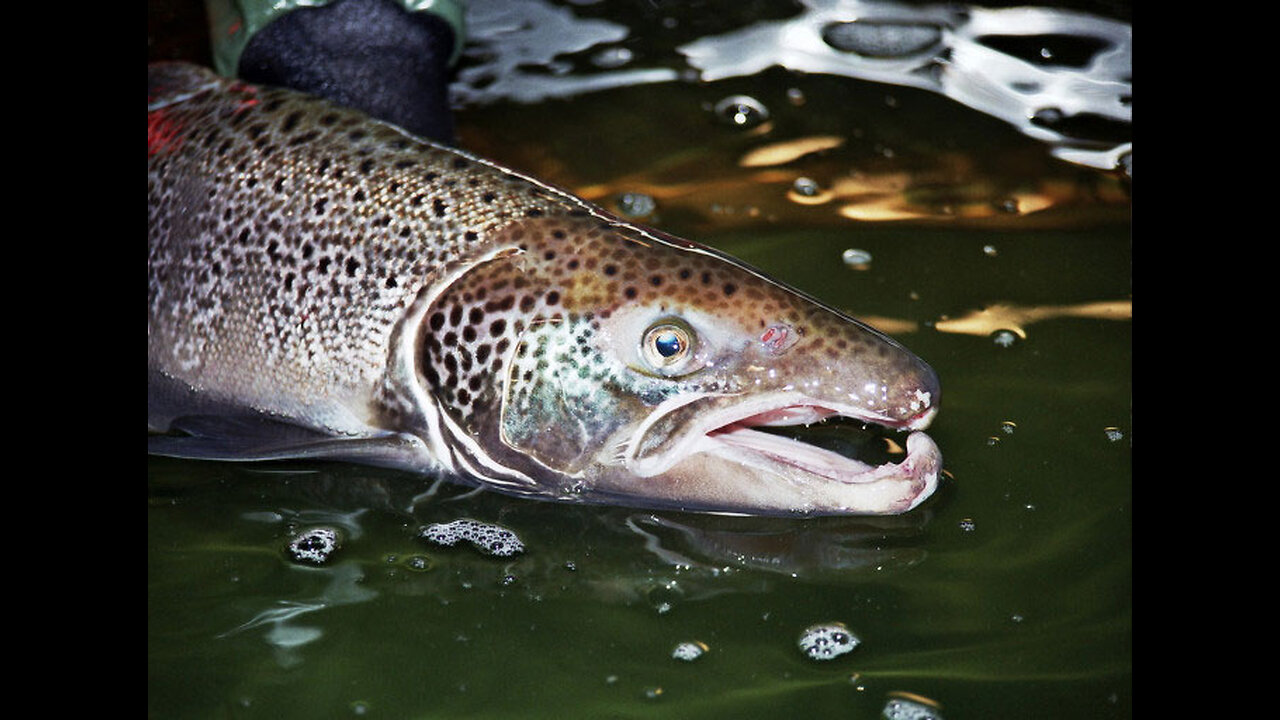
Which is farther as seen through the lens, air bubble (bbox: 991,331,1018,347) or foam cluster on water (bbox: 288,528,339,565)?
air bubble (bbox: 991,331,1018,347)

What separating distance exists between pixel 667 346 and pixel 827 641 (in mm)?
633

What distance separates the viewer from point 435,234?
2779mm

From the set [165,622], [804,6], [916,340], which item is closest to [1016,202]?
[916,340]

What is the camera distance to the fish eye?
Answer: 2574 millimetres

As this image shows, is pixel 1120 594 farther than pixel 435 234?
No

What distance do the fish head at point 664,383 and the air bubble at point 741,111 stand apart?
1658mm

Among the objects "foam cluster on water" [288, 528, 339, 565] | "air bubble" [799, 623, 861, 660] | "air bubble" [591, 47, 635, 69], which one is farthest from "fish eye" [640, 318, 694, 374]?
"air bubble" [591, 47, 635, 69]

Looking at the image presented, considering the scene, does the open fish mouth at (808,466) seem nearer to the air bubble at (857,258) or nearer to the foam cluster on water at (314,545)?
the foam cluster on water at (314,545)

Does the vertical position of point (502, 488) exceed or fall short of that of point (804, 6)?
it falls short

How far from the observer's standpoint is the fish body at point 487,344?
258cm

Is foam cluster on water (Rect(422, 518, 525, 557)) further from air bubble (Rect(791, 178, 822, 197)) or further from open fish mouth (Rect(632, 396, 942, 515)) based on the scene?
air bubble (Rect(791, 178, 822, 197))

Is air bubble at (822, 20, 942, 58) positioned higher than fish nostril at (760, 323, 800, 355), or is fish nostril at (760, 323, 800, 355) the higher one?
air bubble at (822, 20, 942, 58)

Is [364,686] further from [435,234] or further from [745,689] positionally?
[435,234]

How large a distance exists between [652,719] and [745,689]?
169mm
